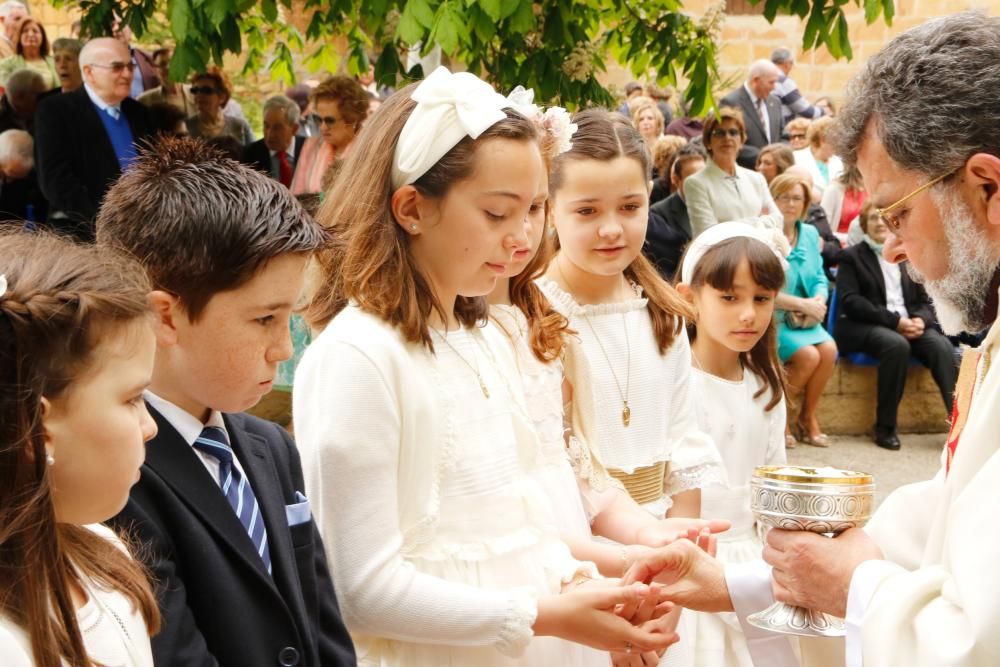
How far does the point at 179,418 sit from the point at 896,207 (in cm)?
157

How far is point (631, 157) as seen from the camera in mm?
3586

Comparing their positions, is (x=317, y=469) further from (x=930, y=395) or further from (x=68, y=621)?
(x=930, y=395)

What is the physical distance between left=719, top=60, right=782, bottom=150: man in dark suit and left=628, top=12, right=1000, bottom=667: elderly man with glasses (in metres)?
9.68

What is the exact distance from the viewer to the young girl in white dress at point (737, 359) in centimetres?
410

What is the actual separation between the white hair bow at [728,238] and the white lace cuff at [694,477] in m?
1.03

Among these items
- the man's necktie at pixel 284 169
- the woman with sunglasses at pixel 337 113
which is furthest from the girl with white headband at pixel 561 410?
the man's necktie at pixel 284 169

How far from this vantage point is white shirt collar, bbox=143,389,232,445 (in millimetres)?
2002

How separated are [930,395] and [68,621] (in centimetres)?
886

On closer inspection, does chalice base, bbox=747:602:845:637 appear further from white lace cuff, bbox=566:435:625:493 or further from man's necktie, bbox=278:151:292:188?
man's necktie, bbox=278:151:292:188

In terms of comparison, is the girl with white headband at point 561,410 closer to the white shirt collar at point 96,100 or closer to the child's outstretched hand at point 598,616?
the child's outstretched hand at point 598,616

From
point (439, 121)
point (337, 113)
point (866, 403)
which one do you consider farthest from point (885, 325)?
point (439, 121)

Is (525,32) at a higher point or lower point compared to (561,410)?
higher

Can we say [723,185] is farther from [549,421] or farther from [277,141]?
[549,421]

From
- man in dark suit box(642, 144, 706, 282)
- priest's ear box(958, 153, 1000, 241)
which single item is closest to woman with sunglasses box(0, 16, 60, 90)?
man in dark suit box(642, 144, 706, 282)
